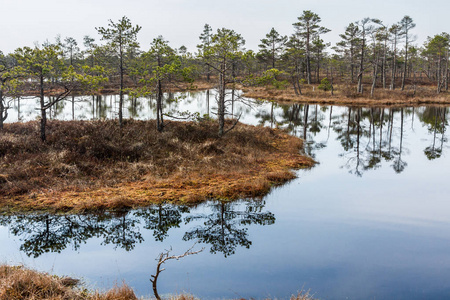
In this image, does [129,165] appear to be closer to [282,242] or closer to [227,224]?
[227,224]

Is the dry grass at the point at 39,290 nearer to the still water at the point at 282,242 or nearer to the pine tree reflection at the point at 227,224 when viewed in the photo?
the still water at the point at 282,242

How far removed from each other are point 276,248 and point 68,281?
566 cm

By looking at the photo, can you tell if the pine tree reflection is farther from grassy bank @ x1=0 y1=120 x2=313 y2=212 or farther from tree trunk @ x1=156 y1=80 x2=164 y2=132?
tree trunk @ x1=156 y1=80 x2=164 y2=132

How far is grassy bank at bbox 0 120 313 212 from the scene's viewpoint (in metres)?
13.0

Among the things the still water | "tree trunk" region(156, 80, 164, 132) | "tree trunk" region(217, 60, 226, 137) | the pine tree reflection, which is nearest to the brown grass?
"tree trunk" region(217, 60, 226, 137)

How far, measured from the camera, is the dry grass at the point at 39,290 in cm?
627

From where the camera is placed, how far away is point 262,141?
2356 cm

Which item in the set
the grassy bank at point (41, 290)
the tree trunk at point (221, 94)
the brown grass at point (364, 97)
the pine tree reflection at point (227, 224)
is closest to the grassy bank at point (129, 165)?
the tree trunk at point (221, 94)

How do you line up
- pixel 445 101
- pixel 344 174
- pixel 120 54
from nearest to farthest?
pixel 344 174, pixel 120 54, pixel 445 101

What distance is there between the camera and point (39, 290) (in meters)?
6.52

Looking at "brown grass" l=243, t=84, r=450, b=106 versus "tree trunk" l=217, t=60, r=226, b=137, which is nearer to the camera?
"tree trunk" l=217, t=60, r=226, b=137

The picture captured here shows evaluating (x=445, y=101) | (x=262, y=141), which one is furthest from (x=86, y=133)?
(x=445, y=101)

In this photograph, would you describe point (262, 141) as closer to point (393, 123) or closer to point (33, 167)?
point (33, 167)

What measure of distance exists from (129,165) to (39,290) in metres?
10.1
